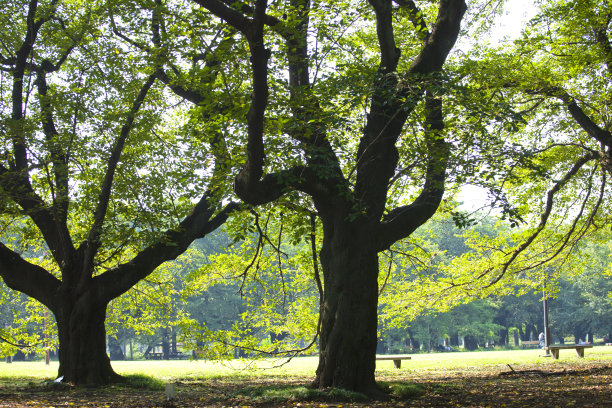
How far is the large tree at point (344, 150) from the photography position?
815 cm

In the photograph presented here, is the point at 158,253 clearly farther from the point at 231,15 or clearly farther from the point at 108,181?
the point at 231,15

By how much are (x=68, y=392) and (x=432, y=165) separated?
7891 millimetres

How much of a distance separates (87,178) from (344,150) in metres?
6.58

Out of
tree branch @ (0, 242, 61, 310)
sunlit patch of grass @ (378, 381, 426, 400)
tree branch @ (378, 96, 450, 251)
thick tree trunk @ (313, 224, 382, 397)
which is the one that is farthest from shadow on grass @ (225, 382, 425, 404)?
tree branch @ (0, 242, 61, 310)

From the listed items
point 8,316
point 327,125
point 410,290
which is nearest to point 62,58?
point 327,125

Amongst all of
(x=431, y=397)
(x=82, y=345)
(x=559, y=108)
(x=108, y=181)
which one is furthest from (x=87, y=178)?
(x=559, y=108)

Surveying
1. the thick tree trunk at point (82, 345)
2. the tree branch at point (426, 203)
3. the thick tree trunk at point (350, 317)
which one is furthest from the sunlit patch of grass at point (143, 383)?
the tree branch at point (426, 203)

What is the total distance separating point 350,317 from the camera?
29.6ft

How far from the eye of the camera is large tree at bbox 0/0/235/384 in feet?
38.6

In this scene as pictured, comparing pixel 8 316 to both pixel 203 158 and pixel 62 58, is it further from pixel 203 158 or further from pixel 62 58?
pixel 203 158

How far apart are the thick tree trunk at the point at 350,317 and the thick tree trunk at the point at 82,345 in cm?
565

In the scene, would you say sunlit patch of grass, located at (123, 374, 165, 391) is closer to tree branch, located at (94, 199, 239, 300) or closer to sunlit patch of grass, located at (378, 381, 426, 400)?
tree branch, located at (94, 199, 239, 300)

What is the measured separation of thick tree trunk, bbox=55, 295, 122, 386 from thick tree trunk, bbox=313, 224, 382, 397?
18.5 feet

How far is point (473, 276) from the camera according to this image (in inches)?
617
